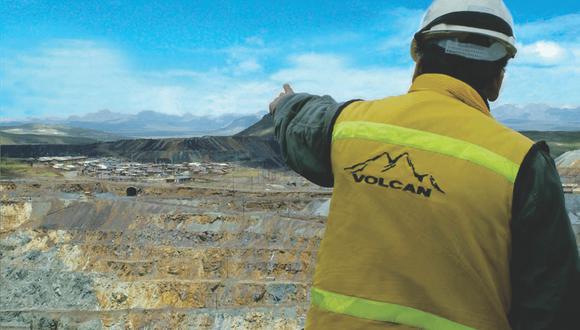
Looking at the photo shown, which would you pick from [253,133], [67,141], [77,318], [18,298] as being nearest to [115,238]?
[18,298]

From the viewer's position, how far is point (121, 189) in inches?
1962

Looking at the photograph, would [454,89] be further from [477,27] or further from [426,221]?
[426,221]

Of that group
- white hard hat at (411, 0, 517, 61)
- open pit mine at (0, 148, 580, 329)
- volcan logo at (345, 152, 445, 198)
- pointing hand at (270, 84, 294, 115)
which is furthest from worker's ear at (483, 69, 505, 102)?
open pit mine at (0, 148, 580, 329)

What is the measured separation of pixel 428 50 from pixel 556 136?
349 feet

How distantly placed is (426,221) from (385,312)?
0.28 meters

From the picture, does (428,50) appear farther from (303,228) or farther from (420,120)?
(303,228)

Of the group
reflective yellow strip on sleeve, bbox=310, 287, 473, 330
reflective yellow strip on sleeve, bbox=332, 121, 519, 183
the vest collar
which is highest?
the vest collar

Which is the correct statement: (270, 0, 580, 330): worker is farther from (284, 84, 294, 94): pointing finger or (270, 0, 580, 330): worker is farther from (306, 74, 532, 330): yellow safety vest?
(284, 84, 294, 94): pointing finger

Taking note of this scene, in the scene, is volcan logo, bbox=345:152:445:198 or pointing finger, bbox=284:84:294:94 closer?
volcan logo, bbox=345:152:445:198

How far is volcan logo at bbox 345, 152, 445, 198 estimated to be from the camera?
1.41 meters

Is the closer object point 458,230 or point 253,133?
point 458,230

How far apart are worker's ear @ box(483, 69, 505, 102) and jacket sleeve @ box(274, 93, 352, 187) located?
478mm

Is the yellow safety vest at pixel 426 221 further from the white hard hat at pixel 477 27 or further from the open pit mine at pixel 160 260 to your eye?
the open pit mine at pixel 160 260

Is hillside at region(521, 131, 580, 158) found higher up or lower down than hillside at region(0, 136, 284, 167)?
higher up
